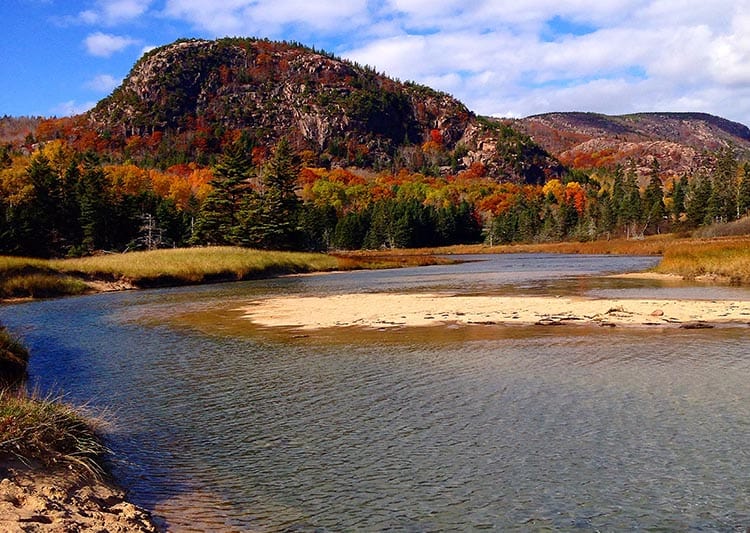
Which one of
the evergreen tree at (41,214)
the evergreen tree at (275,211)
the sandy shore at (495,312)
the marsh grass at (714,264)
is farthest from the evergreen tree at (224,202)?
the marsh grass at (714,264)

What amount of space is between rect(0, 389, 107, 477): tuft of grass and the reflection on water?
24.4 inches

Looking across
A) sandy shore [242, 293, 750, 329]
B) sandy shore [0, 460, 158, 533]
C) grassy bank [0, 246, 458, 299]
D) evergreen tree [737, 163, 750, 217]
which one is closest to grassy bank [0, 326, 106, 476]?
sandy shore [0, 460, 158, 533]

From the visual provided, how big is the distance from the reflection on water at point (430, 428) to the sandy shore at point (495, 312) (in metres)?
2.69

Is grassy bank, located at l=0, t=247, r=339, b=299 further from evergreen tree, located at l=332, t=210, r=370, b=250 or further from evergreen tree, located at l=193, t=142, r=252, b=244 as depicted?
evergreen tree, located at l=332, t=210, r=370, b=250

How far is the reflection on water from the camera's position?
739cm

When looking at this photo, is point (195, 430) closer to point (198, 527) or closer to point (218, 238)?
point (198, 527)

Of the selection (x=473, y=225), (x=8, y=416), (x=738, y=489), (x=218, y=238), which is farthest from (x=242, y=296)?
(x=473, y=225)

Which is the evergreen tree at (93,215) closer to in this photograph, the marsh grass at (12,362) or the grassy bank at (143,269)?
the grassy bank at (143,269)

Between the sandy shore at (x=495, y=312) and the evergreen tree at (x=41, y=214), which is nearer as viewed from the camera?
the sandy shore at (x=495, y=312)

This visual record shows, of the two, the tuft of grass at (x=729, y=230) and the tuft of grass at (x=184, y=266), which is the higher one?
the tuft of grass at (x=729, y=230)

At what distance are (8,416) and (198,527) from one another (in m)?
2.95

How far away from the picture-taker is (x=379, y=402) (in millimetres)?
12078

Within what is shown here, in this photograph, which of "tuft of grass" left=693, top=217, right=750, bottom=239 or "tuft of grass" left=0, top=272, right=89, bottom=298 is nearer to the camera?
"tuft of grass" left=0, top=272, right=89, bottom=298

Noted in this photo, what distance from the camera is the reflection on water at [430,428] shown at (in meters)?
7.39
